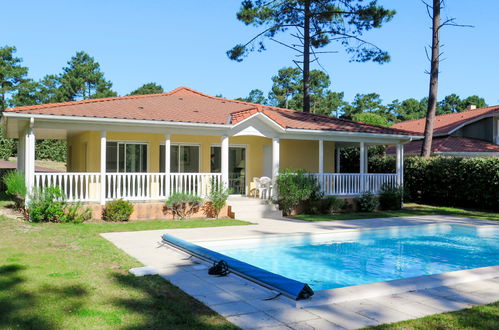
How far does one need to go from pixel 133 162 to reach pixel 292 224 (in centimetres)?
701

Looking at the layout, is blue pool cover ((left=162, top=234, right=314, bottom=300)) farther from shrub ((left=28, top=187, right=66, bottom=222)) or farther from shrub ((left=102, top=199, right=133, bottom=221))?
shrub ((left=28, top=187, right=66, bottom=222))

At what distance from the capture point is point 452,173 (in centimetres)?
2022

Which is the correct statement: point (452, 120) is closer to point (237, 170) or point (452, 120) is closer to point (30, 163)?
point (237, 170)

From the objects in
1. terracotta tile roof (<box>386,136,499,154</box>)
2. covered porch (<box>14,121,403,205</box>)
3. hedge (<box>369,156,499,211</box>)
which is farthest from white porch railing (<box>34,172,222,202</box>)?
terracotta tile roof (<box>386,136,499,154</box>)

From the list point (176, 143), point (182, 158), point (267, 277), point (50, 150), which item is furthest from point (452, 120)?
point (50, 150)

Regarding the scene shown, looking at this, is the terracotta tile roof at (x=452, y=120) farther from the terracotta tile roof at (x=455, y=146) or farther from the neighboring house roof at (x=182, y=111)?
the neighboring house roof at (x=182, y=111)

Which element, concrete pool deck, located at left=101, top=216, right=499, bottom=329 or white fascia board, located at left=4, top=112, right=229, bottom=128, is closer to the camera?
concrete pool deck, located at left=101, top=216, right=499, bottom=329

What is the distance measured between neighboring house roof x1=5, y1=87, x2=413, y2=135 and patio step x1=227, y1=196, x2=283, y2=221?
2.90 m

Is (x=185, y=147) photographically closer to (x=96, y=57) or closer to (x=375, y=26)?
(x=375, y=26)

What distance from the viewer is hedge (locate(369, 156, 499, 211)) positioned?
1848cm

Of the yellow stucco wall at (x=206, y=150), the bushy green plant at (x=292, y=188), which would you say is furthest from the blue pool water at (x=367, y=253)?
the yellow stucco wall at (x=206, y=150)

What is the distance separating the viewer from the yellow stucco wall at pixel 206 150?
16.8 m

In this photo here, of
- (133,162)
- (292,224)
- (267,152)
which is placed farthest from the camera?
(267,152)

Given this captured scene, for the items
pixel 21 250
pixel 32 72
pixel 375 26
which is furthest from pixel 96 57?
pixel 21 250
